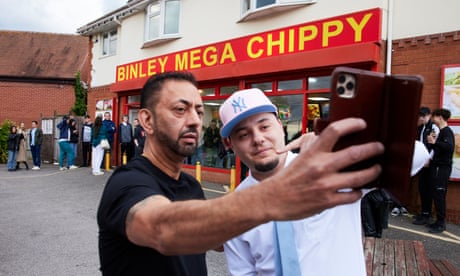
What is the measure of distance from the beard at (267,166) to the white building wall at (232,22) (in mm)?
6302

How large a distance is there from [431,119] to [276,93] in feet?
11.5

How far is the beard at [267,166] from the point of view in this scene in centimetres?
182

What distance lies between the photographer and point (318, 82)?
25.7ft

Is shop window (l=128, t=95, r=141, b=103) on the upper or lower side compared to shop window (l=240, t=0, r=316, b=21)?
lower

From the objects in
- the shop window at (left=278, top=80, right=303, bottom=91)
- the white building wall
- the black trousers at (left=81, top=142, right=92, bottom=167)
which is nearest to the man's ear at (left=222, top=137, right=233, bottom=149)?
the white building wall

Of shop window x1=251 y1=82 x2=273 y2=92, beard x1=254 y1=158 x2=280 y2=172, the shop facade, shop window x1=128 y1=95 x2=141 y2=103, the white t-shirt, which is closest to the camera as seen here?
the white t-shirt

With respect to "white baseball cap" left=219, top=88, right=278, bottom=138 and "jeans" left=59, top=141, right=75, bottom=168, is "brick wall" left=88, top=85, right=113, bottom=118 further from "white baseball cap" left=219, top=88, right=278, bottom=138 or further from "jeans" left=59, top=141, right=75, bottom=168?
"white baseball cap" left=219, top=88, right=278, bottom=138

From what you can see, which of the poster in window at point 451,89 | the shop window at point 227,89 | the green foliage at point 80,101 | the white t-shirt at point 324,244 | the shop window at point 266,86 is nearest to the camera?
the white t-shirt at point 324,244

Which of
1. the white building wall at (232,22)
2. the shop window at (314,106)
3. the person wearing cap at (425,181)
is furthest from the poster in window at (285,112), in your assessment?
the person wearing cap at (425,181)

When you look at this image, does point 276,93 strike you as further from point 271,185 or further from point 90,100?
point 90,100

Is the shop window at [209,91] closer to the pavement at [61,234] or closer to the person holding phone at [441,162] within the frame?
the pavement at [61,234]

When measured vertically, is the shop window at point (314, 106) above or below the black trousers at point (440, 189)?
above

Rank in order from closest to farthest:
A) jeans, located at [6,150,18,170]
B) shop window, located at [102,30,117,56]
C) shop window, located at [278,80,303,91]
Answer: shop window, located at [278,80,303,91], jeans, located at [6,150,18,170], shop window, located at [102,30,117,56]

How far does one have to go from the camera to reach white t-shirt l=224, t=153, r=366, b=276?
1.47 meters
